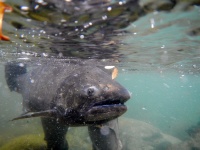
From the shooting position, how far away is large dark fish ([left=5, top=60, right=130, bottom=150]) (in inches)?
237

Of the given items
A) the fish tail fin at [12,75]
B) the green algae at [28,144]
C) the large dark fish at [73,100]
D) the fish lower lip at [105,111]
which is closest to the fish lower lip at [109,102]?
the large dark fish at [73,100]

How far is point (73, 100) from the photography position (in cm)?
689

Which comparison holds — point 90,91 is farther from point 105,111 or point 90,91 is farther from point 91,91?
point 105,111

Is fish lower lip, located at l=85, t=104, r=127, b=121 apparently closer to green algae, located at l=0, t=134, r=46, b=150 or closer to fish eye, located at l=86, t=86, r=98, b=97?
fish eye, located at l=86, t=86, r=98, b=97

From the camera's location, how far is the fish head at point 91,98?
582 cm

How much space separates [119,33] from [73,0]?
3.45 metres

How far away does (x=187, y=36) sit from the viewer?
9.73 m

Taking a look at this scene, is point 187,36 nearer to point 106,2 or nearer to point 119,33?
point 119,33

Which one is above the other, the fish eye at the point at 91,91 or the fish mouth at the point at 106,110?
the fish eye at the point at 91,91

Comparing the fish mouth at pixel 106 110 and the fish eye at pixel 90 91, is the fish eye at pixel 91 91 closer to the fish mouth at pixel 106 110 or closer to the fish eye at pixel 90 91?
the fish eye at pixel 90 91

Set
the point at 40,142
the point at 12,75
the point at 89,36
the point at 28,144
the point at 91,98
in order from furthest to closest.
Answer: the point at 12,75
the point at 40,142
the point at 28,144
the point at 89,36
the point at 91,98

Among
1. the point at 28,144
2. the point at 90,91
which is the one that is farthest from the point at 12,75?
the point at 90,91

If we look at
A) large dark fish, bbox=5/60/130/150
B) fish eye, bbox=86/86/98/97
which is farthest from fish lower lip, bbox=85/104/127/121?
fish eye, bbox=86/86/98/97

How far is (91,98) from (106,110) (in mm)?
824
